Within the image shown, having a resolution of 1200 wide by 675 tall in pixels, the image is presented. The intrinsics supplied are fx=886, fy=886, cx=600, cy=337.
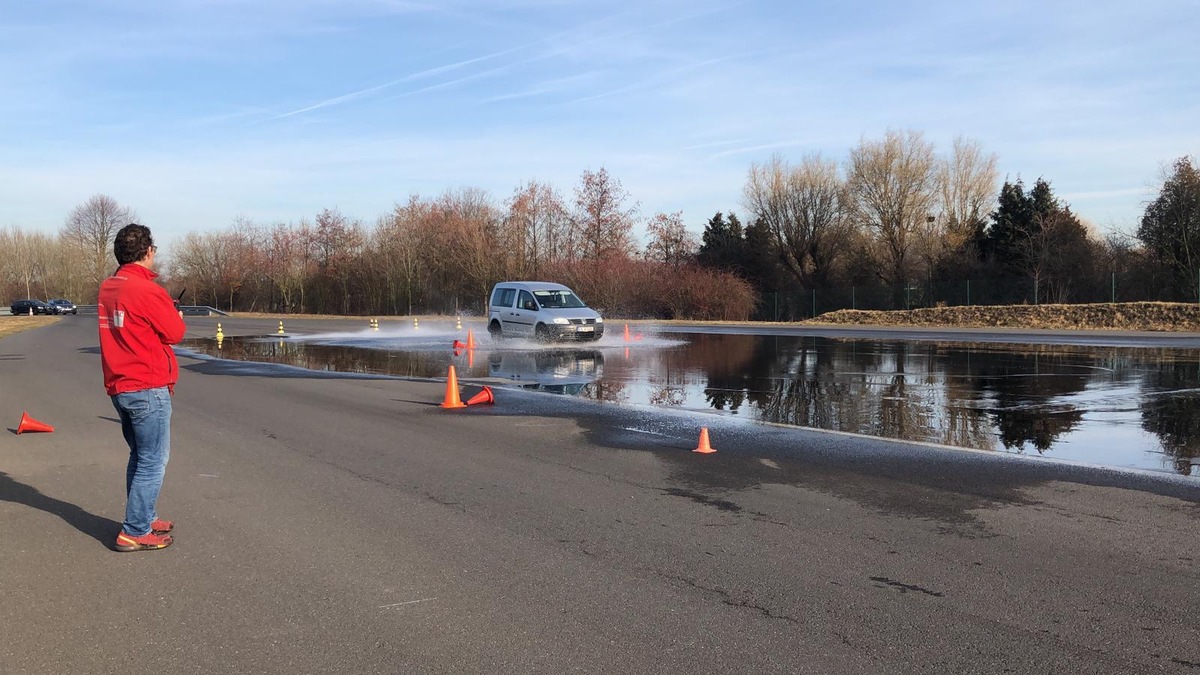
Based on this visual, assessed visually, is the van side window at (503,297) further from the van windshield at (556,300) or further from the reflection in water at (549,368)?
the reflection in water at (549,368)

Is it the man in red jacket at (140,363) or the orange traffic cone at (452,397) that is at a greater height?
the man in red jacket at (140,363)

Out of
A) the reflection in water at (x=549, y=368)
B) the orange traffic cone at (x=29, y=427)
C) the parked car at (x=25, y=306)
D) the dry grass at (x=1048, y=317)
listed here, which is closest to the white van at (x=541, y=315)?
the reflection in water at (x=549, y=368)

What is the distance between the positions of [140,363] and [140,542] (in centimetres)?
112

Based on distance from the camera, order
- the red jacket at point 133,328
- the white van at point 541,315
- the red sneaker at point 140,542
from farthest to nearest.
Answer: the white van at point 541,315 < the red sneaker at point 140,542 < the red jacket at point 133,328

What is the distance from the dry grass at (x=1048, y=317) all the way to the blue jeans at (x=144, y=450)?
33417 mm

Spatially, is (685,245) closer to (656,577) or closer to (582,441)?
(582,441)

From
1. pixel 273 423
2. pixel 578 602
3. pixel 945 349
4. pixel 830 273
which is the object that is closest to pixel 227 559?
pixel 578 602

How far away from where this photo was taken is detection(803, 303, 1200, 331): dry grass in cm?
3127

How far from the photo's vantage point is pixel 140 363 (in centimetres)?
524

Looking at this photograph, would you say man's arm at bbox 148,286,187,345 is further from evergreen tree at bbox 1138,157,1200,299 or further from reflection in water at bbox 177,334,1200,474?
evergreen tree at bbox 1138,157,1200,299

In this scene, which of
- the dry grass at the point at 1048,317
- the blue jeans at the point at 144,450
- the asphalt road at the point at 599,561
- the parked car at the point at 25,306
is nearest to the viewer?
the asphalt road at the point at 599,561

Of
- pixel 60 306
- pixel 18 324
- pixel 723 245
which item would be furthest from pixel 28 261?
pixel 723 245

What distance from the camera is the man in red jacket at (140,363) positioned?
5176mm

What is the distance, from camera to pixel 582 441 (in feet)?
31.1
